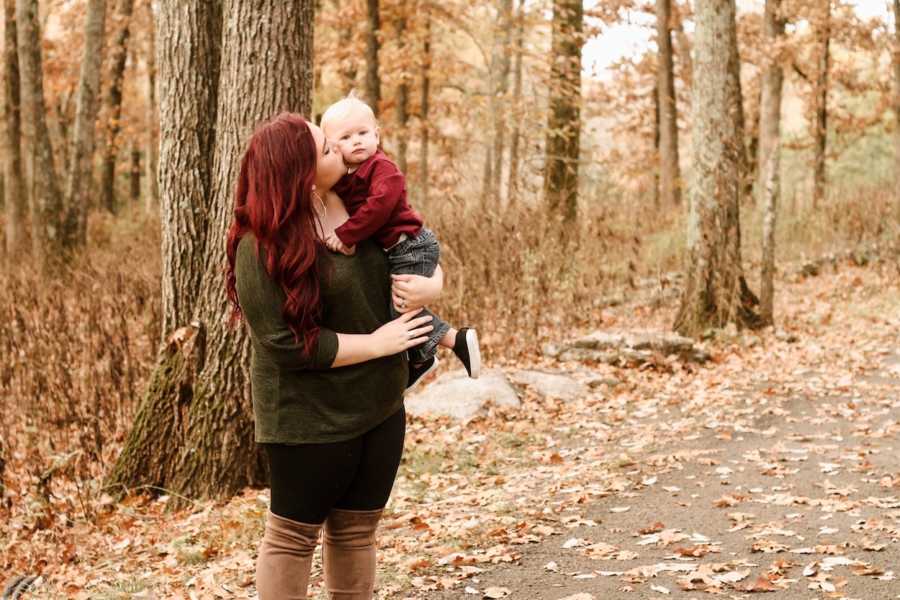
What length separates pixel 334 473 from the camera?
302 centimetres

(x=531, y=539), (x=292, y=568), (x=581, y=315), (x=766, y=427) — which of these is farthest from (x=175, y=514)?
(x=581, y=315)

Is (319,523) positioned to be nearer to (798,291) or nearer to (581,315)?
(581,315)

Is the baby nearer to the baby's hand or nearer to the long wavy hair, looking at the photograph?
the baby's hand

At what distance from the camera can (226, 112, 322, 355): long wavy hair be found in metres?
2.81

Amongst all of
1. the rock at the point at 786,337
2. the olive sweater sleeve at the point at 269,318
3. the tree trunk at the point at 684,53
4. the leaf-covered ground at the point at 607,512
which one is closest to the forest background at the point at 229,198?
the tree trunk at the point at 684,53

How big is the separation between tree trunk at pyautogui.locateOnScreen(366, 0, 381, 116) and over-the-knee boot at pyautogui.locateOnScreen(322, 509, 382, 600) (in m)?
12.7

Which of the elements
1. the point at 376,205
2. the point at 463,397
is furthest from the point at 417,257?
the point at 463,397

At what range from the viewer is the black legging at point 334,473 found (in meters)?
3.00

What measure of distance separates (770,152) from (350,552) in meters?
8.99

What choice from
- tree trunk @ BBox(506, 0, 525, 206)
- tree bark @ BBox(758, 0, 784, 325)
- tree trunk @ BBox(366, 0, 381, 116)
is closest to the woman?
tree bark @ BBox(758, 0, 784, 325)

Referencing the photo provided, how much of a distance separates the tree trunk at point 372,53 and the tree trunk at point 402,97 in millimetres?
2359

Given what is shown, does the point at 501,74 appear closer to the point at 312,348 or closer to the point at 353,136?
the point at 353,136

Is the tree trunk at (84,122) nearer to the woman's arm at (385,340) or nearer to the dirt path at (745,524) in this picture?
the dirt path at (745,524)

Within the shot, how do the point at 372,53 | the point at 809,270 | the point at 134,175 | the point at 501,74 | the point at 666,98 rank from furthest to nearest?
1. the point at 134,175
2. the point at 501,74
3. the point at 666,98
4. the point at 372,53
5. the point at 809,270
